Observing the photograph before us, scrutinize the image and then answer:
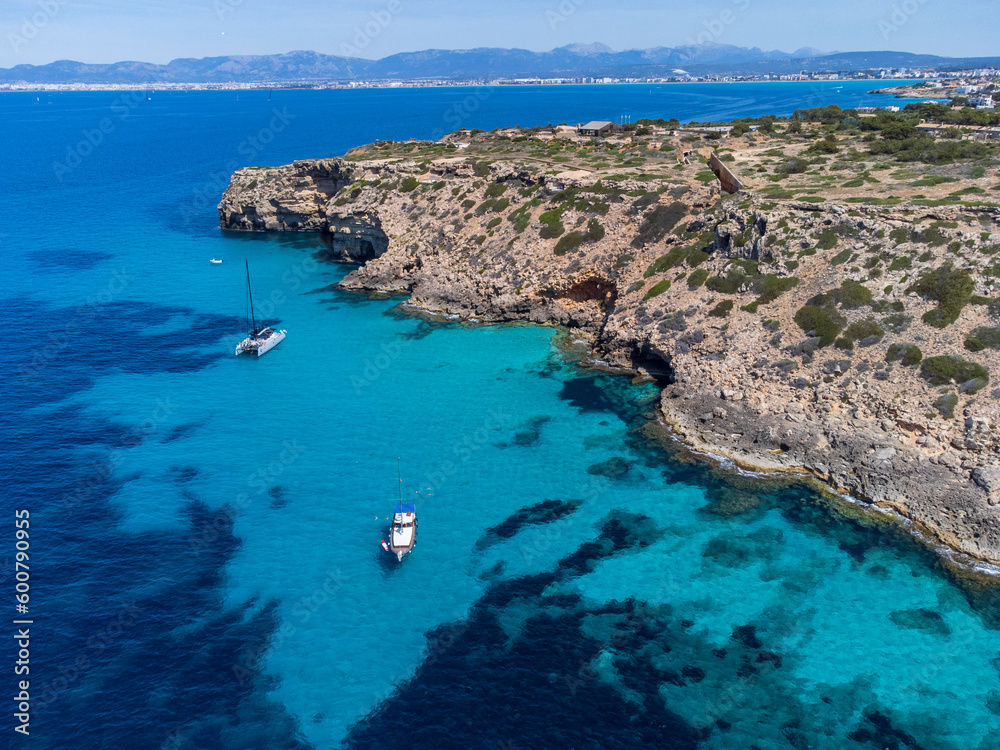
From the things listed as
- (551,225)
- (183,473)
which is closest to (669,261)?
(551,225)

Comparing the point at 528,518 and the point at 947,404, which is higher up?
the point at 947,404

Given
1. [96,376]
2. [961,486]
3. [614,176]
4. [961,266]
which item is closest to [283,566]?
[96,376]

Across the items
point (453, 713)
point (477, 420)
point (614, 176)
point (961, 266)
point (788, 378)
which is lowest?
point (453, 713)

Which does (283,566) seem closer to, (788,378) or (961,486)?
(788,378)

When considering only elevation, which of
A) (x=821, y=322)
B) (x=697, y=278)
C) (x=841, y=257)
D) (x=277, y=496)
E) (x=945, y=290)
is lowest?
(x=277, y=496)

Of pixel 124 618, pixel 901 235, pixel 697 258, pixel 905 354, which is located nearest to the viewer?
pixel 124 618

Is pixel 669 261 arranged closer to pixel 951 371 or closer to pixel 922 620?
pixel 951 371
